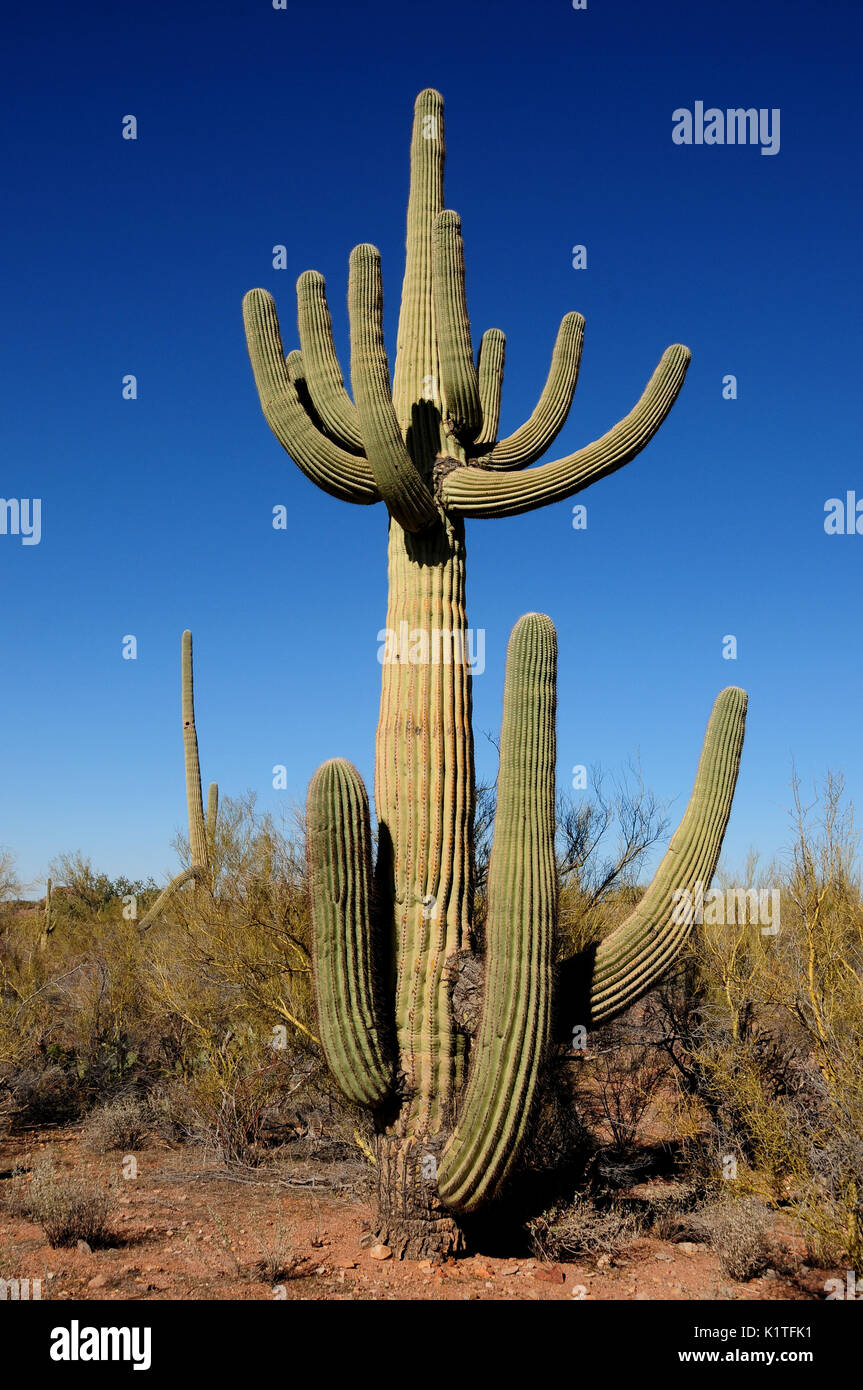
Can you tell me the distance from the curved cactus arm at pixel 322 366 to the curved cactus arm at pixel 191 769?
7.46 metres

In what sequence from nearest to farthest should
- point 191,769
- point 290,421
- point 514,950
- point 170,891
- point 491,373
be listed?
1. point 514,950
2. point 290,421
3. point 491,373
4. point 170,891
5. point 191,769

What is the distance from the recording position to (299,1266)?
5.70 metres

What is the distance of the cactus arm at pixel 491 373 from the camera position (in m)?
7.01

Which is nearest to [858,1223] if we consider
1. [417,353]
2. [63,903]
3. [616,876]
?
[616,876]

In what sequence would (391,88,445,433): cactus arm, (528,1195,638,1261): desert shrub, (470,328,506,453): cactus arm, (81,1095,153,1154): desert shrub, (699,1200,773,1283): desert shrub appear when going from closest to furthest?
(699,1200,773,1283): desert shrub
(528,1195,638,1261): desert shrub
(391,88,445,433): cactus arm
(470,328,506,453): cactus arm
(81,1095,153,1154): desert shrub

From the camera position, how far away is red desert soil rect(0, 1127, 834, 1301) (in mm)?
5328

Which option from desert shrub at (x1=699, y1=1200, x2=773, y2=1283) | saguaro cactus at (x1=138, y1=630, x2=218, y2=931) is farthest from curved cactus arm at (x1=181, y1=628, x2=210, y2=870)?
desert shrub at (x1=699, y1=1200, x2=773, y2=1283)

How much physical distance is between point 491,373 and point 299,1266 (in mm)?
6499

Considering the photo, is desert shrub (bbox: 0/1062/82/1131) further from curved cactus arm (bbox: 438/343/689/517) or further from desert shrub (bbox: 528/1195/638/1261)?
curved cactus arm (bbox: 438/343/689/517)

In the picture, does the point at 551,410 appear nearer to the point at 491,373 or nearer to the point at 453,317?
the point at 491,373

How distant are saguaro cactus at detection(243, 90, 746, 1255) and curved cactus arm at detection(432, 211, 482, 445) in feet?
0.05

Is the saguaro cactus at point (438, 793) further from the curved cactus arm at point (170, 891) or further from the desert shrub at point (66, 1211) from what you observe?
the curved cactus arm at point (170, 891)

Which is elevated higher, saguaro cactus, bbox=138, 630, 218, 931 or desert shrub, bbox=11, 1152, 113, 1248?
saguaro cactus, bbox=138, 630, 218, 931

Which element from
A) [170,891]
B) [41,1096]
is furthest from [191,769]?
[41,1096]
